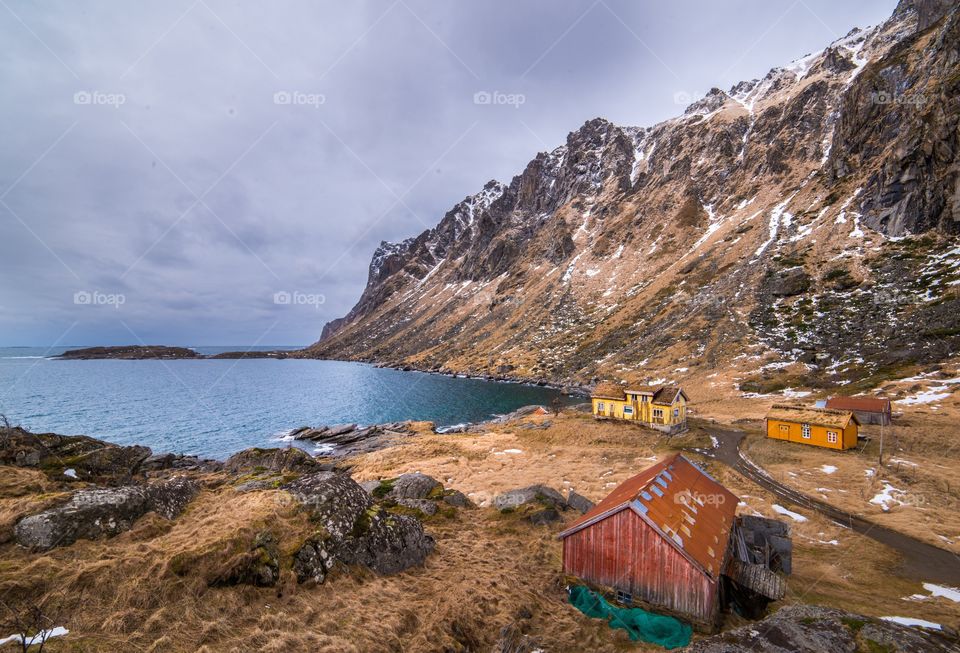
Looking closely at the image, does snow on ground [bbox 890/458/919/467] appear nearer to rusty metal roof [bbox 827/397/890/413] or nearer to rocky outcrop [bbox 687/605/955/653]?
rusty metal roof [bbox 827/397/890/413]

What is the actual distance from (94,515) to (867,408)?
58317 millimetres

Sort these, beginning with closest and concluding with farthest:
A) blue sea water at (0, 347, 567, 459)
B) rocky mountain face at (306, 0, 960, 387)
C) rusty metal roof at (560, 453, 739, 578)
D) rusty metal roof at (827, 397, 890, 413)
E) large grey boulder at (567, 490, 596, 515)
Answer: rusty metal roof at (560, 453, 739, 578) → large grey boulder at (567, 490, 596, 515) → rusty metal roof at (827, 397, 890, 413) → blue sea water at (0, 347, 567, 459) → rocky mountain face at (306, 0, 960, 387)

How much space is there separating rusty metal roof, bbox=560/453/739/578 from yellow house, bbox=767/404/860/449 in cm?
2634

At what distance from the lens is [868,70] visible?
112 m

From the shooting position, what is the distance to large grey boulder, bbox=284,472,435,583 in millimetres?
11461

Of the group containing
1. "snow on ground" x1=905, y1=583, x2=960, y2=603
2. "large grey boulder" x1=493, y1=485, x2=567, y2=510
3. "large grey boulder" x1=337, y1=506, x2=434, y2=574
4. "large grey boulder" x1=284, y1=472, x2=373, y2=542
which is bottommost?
"snow on ground" x1=905, y1=583, x2=960, y2=603

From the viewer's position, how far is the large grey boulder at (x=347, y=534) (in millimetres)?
11461

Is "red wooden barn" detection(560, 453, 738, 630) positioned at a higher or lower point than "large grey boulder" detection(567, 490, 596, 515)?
higher

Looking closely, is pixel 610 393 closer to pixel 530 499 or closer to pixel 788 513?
pixel 788 513

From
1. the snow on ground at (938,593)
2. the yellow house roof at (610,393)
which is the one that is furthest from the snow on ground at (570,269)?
the snow on ground at (938,593)

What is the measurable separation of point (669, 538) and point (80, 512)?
17.5 m

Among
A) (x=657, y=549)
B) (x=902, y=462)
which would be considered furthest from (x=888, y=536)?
(x=657, y=549)

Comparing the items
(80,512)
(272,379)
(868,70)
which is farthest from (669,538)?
(868,70)

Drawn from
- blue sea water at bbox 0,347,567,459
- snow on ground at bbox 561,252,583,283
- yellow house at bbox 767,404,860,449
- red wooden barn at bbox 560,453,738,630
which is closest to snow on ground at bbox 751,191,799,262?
blue sea water at bbox 0,347,567,459
